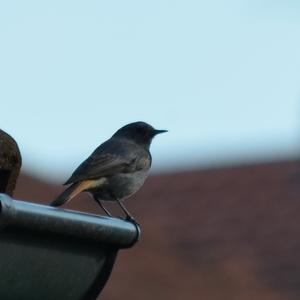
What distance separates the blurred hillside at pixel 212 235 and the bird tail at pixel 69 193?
9340mm

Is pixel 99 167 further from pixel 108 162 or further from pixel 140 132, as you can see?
pixel 140 132

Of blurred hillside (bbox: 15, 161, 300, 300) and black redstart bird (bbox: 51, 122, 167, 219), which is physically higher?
black redstart bird (bbox: 51, 122, 167, 219)

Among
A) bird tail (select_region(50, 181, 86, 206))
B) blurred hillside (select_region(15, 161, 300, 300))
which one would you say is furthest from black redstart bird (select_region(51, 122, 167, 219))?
blurred hillside (select_region(15, 161, 300, 300))

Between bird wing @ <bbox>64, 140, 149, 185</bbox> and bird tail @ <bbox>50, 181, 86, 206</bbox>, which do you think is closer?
bird tail @ <bbox>50, 181, 86, 206</bbox>

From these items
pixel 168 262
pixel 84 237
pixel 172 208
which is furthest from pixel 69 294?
pixel 172 208

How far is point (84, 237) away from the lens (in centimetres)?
486

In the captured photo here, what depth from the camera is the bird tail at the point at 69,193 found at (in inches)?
328

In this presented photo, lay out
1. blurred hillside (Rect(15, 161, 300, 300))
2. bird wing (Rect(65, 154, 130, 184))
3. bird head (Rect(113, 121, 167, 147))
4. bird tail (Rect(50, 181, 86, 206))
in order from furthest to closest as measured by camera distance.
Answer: blurred hillside (Rect(15, 161, 300, 300)), bird head (Rect(113, 121, 167, 147)), bird wing (Rect(65, 154, 130, 184)), bird tail (Rect(50, 181, 86, 206))

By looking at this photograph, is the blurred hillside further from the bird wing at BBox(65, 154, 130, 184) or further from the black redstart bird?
the bird wing at BBox(65, 154, 130, 184)

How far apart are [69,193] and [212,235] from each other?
16551mm

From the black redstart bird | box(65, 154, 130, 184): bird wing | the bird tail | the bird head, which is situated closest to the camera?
the bird tail

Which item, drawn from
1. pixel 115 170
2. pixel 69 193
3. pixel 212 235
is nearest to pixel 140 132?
pixel 115 170

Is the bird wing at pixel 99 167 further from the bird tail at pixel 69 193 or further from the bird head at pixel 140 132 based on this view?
the bird head at pixel 140 132

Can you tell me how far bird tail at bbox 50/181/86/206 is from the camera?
8344 millimetres
